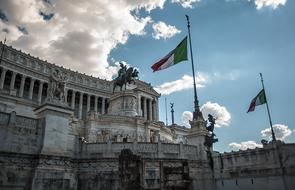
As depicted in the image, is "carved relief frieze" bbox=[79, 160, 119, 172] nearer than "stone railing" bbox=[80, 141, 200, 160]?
Yes

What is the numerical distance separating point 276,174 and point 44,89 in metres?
80.0

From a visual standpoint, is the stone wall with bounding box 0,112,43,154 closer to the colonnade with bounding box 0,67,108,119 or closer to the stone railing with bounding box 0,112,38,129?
the stone railing with bounding box 0,112,38,129

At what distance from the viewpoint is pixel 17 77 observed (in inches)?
3155

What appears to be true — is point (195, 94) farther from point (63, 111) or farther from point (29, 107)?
point (29, 107)

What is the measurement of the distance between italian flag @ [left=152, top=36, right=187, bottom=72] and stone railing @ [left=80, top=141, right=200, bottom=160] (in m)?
7.75

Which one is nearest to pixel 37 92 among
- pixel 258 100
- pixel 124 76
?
pixel 124 76

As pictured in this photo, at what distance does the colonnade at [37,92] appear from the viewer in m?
76.0

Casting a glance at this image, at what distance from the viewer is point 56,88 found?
2361cm

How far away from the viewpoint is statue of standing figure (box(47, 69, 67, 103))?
22859 mm

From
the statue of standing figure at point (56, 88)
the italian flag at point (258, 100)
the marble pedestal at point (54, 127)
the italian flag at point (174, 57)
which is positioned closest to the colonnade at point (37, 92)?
the statue of standing figure at point (56, 88)

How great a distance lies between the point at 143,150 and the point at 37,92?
236 feet

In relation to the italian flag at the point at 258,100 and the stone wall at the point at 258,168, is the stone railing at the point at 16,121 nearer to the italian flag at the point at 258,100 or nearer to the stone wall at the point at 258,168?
the stone wall at the point at 258,168

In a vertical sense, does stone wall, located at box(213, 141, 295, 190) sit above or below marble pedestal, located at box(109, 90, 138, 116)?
below

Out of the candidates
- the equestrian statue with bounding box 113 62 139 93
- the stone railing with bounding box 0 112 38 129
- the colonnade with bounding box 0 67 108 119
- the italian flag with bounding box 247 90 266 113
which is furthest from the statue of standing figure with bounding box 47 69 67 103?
the colonnade with bounding box 0 67 108 119
